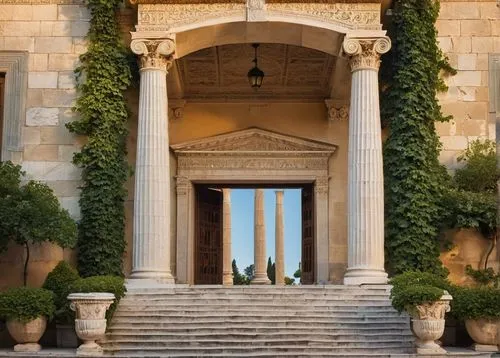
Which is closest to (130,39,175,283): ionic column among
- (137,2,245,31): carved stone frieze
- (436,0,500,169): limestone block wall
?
(137,2,245,31): carved stone frieze

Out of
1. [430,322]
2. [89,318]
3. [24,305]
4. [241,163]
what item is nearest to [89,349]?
[89,318]

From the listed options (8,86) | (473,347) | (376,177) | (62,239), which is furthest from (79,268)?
(473,347)

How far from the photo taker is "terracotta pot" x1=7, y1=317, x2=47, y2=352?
45.6 ft

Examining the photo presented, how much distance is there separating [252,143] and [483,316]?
9.31 meters

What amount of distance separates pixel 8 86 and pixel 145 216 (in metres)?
4.74

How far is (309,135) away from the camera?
71.2 ft

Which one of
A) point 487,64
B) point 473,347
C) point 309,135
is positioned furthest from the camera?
point 309,135

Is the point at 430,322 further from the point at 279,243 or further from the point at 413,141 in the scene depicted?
the point at 279,243

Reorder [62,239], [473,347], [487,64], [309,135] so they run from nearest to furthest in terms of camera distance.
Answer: [473,347] < [62,239] < [487,64] < [309,135]

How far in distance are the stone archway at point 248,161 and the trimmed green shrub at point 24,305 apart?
7588mm

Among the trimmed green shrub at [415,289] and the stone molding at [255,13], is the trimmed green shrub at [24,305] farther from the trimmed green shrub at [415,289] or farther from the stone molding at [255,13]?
the stone molding at [255,13]

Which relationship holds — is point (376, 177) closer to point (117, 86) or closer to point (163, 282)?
point (163, 282)

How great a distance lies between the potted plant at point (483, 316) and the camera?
45.5 ft

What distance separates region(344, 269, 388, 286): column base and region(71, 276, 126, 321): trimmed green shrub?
15.3ft
